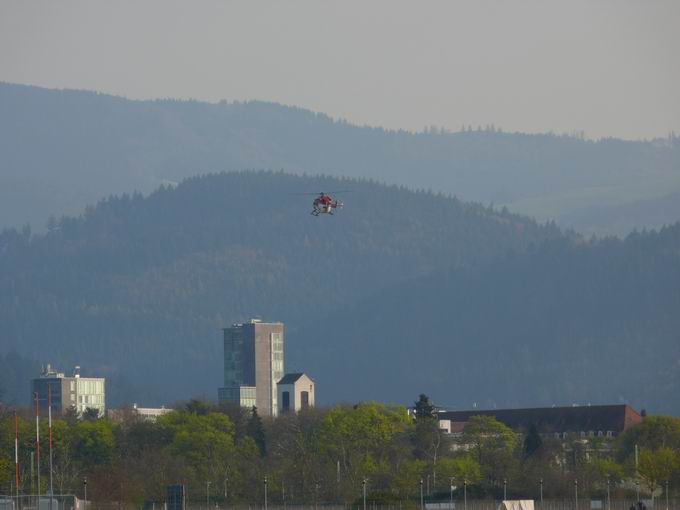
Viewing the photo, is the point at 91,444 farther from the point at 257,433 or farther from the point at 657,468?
the point at 657,468

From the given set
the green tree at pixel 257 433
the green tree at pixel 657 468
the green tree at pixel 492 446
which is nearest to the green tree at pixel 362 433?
the green tree at pixel 492 446

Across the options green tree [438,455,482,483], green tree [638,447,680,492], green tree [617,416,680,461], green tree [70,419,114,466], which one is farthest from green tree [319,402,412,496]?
green tree [638,447,680,492]

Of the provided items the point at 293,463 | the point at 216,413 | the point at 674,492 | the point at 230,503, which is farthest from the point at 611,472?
the point at 216,413

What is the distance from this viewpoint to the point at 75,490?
134 m

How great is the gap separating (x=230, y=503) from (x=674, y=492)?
3023cm

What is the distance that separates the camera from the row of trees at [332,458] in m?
136

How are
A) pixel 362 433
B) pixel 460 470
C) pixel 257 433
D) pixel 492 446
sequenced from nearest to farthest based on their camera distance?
pixel 460 470, pixel 362 433, pixel 492 446, pixel 257 433

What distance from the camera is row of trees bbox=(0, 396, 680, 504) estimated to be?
13600 cm

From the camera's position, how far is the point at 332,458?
159 m

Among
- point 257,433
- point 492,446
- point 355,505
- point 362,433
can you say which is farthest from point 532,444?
point 355,505

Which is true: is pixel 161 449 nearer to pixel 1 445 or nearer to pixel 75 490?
pixel 1 445

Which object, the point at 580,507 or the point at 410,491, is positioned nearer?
the point at 580,507

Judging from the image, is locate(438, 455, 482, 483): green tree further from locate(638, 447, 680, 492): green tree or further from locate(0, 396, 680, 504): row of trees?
locate(638, 447, 680, 492): green tree

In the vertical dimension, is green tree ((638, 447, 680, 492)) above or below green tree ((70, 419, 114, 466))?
below
